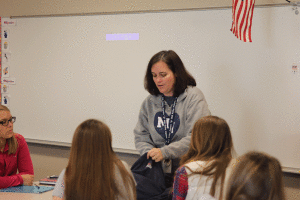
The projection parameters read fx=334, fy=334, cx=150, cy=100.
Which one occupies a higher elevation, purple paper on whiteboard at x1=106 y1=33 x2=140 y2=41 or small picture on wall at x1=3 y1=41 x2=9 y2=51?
purple paper on whiteboard at x1=106 y1=33 x2=140 y2=41

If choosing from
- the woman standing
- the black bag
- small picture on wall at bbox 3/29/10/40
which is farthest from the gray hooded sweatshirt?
small picture on wall at bbox 3/29/10/40

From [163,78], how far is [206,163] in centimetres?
93

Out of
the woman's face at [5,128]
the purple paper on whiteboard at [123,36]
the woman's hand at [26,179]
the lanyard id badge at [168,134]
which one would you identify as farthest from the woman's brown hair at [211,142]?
the purple paper on whiteboard at [123,36]

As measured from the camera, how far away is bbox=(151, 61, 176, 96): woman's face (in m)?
2.48

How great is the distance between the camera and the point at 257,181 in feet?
3.49

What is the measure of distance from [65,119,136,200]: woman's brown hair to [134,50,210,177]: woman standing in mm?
723

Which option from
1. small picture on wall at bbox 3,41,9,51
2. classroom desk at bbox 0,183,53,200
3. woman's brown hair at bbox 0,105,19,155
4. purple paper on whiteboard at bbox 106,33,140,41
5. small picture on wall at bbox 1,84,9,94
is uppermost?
purple paper on whiteboard at bbox 106,33,140,41

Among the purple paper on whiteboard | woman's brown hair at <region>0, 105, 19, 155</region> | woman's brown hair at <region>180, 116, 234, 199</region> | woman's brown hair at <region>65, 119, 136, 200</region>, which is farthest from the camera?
the purple paper on whiteboard

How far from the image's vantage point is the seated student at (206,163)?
1.65 metres

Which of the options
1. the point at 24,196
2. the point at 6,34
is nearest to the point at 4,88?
the point at 6,34

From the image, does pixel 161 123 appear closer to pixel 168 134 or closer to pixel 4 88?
pixel 168 134

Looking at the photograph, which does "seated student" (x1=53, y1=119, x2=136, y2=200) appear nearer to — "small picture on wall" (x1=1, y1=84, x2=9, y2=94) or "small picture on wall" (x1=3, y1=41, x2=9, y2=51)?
"small picture on wall" (x1=1, y1=84, x2=9, y2=94)

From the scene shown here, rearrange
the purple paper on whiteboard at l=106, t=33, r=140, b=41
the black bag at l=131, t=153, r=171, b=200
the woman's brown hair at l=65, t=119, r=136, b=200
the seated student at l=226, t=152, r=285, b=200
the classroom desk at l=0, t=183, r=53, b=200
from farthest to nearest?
the purple paper on whiteboard at l=106, t=33, r=140, b=41
the classroom desk at l=0, t=183, r=53, b=200
the black bag at l=131, t=153, r=171, b=200
the woman's brown hair at l=65, t=119, r=136, b=200
the seated student at l=226, t=152, r=285, b=200

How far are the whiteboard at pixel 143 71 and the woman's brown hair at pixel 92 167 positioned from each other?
190 centimetres
